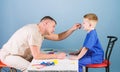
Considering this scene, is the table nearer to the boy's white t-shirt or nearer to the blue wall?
the boy's white t-shirt

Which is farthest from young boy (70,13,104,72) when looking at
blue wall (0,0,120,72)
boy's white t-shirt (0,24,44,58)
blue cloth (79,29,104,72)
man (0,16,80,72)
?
blue wall (0,0,120,72)

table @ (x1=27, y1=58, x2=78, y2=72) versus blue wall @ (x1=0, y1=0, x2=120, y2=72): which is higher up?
blue wall @ (x1=0, y1=0, x2=120, y2=72)

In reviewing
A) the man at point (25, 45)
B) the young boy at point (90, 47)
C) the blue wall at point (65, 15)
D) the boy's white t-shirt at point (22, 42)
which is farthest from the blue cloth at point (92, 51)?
the blue wall at point (65, 15)

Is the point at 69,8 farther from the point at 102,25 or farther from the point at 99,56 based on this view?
the point at 99,56

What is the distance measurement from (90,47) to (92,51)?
0.11 m

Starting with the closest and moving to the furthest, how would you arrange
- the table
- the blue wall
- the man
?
the table < the man < the blue wall

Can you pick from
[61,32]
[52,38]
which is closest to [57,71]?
[52,38]

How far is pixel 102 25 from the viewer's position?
4301 millimetres

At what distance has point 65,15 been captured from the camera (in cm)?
432

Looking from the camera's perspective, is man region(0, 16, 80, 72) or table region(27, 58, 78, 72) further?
man region(0, 16, 80, 72)

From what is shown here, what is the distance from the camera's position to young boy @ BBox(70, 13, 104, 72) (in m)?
3.38

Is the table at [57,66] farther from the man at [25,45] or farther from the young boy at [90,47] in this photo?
the young boy at [90,47]

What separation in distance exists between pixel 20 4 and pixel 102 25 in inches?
48.1

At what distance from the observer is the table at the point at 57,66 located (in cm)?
273
